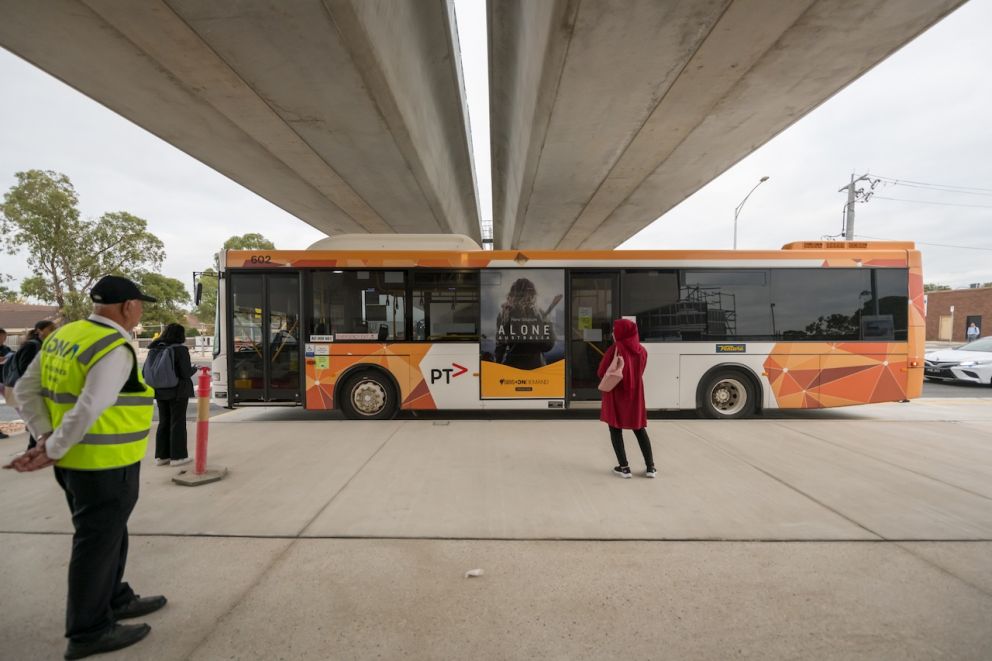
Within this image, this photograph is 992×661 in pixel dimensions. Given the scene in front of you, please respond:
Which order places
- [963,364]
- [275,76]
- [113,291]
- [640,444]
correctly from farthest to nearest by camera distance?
[963,364] → [275,76] → [640,444] → [113,291]

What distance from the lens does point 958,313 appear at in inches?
1391

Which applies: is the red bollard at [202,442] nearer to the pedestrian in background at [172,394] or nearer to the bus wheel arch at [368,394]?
the pedestrian in background at [172,394]

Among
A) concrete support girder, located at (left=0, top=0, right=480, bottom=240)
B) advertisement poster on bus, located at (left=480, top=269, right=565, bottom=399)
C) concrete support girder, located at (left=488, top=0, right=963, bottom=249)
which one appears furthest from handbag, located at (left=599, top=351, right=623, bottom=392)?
concrete support girder, located at (left=0, top=0, right=480, bottom=240)

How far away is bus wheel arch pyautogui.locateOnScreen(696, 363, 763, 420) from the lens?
7.66 meters

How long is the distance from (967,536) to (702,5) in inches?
302

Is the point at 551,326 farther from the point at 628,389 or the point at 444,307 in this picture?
the point at 628,389

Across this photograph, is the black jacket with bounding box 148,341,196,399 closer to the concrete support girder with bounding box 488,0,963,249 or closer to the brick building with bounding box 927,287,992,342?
the concrete support girder with bounding box 488,0,963,249

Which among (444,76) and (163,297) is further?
(163,297)

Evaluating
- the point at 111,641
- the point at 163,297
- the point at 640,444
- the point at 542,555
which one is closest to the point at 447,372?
the point at 640,444

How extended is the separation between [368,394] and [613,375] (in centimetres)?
480

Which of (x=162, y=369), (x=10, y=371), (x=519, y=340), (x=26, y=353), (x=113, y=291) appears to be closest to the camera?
(x=113, y=291)

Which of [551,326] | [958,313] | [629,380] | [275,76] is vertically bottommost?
[629,380]

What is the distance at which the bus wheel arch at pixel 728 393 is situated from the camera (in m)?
7.66

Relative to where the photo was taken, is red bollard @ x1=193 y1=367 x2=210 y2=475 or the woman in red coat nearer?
the woman in red coat
